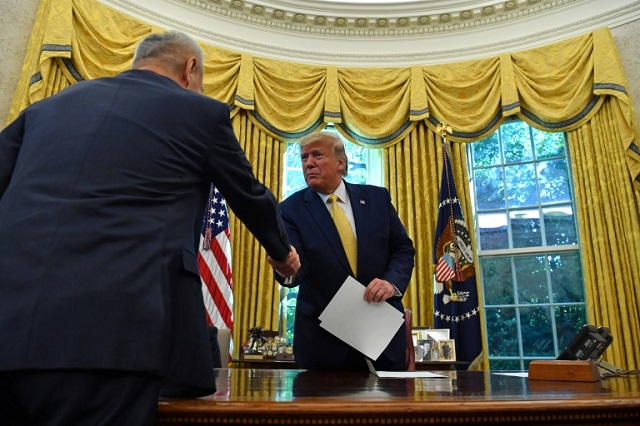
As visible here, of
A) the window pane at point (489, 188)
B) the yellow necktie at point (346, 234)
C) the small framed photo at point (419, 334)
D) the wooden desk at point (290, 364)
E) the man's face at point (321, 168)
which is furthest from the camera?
the window pane at point (489, 188)

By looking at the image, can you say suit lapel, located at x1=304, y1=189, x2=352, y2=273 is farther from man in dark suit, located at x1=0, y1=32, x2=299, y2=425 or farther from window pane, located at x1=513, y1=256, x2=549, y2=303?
window pane, located at x1=513, y1=256, x2=549, y2=303

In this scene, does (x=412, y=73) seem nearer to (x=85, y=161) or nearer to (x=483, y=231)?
(x=483, y=231)

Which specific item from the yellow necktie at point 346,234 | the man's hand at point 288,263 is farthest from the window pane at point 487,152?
the man's hand at point 288,263

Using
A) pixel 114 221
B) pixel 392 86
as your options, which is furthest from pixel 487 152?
pixel 114 221

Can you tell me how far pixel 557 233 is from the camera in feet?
17.8

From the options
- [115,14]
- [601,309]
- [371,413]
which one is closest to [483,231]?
[601,309]

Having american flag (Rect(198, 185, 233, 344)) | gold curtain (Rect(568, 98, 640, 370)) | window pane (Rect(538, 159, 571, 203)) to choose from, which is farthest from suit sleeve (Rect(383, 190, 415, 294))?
window pane (Rect(538, 159, 571, 203))

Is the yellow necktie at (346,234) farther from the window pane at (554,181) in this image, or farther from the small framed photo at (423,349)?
the window pane at (554,181)

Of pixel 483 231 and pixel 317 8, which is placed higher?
pixel 317 8

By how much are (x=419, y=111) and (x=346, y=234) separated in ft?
13.2

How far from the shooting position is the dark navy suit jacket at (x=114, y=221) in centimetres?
80

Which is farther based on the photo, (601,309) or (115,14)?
(115,14)

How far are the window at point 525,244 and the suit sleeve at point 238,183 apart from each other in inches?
189

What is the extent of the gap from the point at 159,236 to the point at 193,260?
3.5 inches
